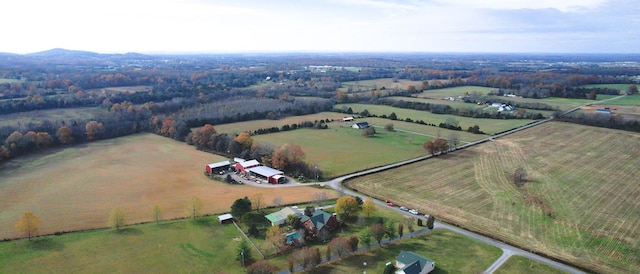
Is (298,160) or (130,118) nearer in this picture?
(298,160)

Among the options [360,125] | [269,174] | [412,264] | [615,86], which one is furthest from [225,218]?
[615,86]

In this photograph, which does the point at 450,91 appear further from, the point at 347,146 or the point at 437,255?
the point at 437,255

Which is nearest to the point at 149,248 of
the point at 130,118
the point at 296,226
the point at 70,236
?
the point at 70,236

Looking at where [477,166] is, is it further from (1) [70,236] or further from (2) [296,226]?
(1) [70,236]

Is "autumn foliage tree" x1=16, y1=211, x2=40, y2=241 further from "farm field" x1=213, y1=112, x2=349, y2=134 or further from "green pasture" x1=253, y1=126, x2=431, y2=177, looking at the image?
"farm field" x1=213, y1=112, x2=349, y2=134

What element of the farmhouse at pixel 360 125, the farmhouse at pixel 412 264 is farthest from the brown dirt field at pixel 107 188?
the farmhouse at pixel 360 125
